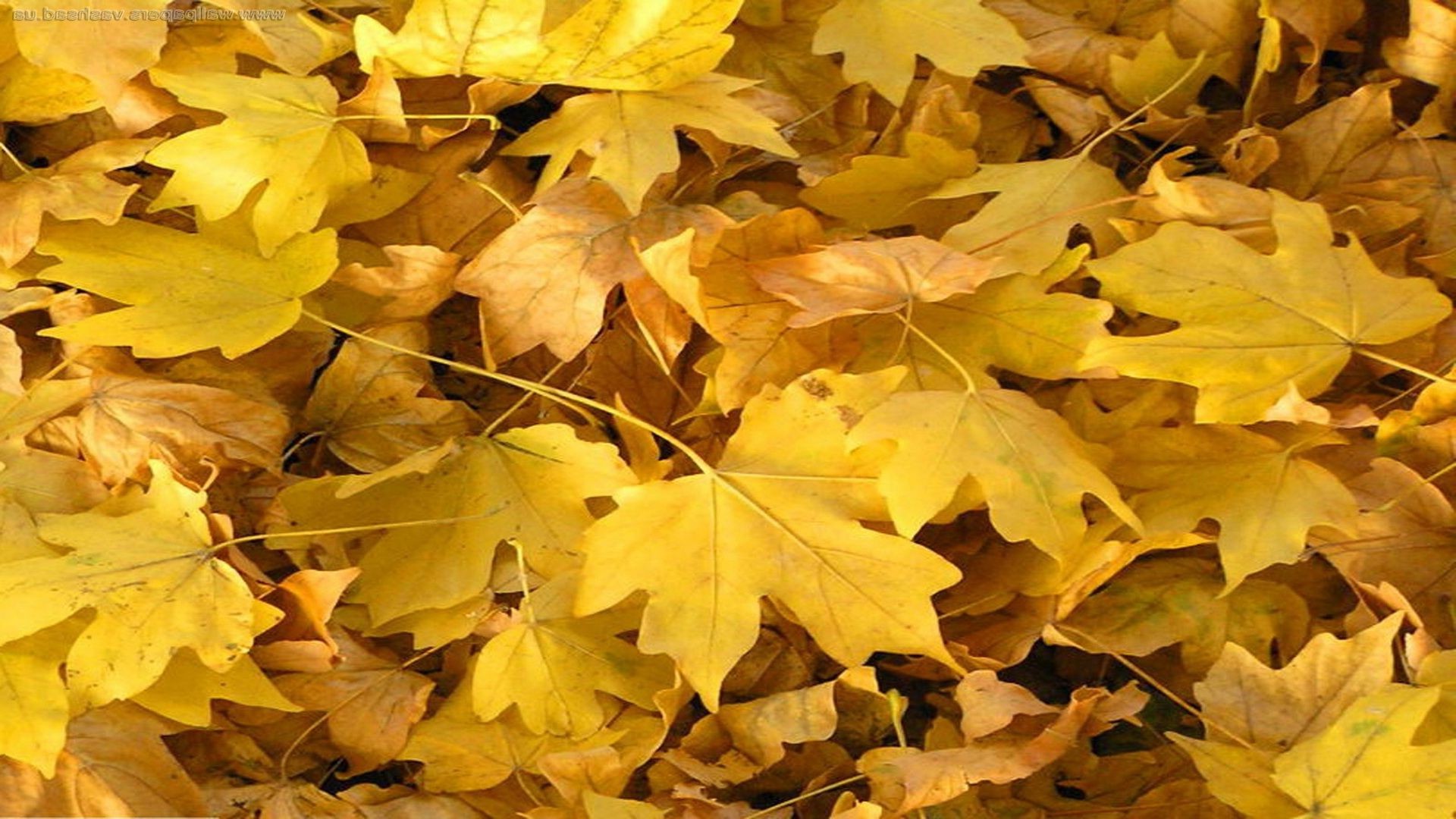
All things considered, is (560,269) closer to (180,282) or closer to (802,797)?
(180,282)

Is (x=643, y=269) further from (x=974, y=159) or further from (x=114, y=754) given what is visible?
(x=114, y=754)

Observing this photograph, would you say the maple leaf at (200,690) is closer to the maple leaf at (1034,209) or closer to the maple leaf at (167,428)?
the maple leaf at (167,428)

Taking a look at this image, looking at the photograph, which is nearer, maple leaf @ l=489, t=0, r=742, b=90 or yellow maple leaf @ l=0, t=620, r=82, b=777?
yellow maple leaf @ l=0, t=620, r=82, b=777

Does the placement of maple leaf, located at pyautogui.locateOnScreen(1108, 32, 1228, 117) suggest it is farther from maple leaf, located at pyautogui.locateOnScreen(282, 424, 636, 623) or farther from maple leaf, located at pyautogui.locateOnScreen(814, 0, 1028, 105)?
maple leaf, located at pyautogui.locateOnScreen(282, 424, 636, 623)

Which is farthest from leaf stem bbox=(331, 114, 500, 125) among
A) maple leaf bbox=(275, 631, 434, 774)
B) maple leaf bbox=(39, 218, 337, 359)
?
maple leaf bbox=(275, 631, 434, 774)

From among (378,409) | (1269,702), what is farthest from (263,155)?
(1269,702)

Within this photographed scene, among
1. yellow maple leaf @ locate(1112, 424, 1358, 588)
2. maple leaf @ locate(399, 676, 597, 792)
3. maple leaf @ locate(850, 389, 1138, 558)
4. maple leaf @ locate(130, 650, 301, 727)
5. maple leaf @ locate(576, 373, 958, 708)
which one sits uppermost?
maple leaf @ locate(850, 389, 1138, 558)
